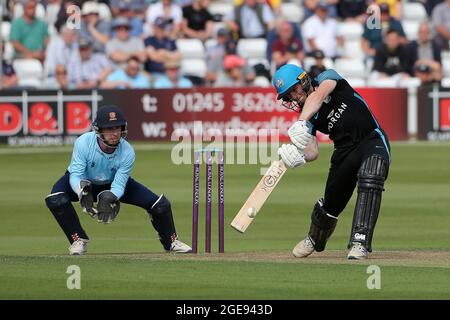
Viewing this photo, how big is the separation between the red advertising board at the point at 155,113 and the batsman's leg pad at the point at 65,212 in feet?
39.2

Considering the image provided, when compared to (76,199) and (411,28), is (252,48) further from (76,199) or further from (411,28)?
(76,199)

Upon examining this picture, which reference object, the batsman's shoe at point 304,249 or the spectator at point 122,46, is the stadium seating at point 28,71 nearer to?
the spectator at point 122,46

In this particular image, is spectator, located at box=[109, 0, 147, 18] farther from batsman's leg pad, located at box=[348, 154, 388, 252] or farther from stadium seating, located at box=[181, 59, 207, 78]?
batsman's leg pad, located at box=[348, 154, 388, 252]

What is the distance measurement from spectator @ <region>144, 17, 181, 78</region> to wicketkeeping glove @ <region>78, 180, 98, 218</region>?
45.8ft

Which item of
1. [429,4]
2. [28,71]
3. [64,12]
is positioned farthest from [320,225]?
[429,4]

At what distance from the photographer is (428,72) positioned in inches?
1032

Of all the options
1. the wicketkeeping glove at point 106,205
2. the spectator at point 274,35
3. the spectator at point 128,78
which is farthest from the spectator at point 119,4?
the wicketkeeping glove at point 106,205

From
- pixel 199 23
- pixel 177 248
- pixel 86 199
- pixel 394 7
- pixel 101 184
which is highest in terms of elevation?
pixel 394 7

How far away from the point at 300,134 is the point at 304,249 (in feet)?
4.20

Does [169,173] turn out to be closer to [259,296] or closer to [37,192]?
[37,192]

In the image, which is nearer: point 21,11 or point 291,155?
point 291,155

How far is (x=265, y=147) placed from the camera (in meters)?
24.0

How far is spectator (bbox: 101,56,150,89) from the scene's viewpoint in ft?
82.4

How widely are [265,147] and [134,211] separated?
6.73m
